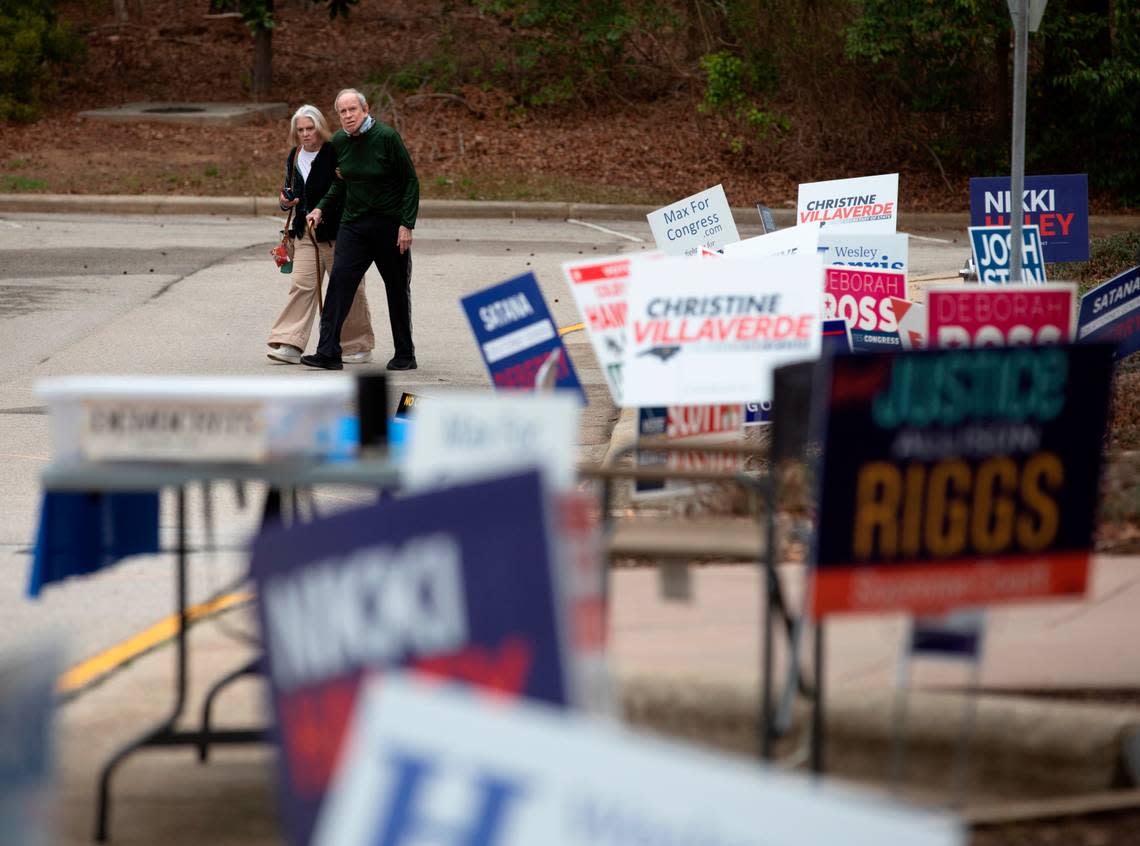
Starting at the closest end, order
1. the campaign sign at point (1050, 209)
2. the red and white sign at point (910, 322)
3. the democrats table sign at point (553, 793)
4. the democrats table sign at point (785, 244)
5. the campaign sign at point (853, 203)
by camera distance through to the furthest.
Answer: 1. the democrats table sign at point (553, 793)
2. the red and white sign at point (910, 322)
3. the democrats table sign at point (785, 244)
4. the campaign sign at point (1050, 209)
5. the campaign sign at point (853, 203)

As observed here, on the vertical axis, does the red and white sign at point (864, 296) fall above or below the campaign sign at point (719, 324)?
above

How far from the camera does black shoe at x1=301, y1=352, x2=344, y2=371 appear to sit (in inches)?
462

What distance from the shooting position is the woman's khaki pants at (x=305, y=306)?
12031mm

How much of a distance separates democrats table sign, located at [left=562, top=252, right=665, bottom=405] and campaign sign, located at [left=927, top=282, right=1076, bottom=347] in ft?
3.87

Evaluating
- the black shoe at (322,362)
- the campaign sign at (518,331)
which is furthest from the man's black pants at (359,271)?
the campaign sign at (518,331)

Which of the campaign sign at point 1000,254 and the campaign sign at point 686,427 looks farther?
the campaign sign at point 1000,254

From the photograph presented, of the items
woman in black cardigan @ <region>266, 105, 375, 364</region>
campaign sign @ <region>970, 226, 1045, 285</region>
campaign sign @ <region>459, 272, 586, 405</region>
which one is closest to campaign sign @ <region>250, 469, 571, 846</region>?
campaign sign @ <region>459, 272, 586, 405</region>

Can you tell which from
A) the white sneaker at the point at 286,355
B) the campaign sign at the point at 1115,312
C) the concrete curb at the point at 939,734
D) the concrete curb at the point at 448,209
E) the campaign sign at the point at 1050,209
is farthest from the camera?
the concrete curb at the point at 448,209

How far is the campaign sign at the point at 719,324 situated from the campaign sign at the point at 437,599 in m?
3.23

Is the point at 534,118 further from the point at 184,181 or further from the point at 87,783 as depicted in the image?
the point at 87,783

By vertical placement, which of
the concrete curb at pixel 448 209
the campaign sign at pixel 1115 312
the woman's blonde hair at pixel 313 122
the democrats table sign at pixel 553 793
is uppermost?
the concrete curb at pixel 448 209

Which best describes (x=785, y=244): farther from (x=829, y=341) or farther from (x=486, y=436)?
(x=486, y=436)

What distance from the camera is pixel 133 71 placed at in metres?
28.2

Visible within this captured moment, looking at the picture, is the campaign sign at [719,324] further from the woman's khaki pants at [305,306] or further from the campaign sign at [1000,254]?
the woman's khaki pants at [305,306]
